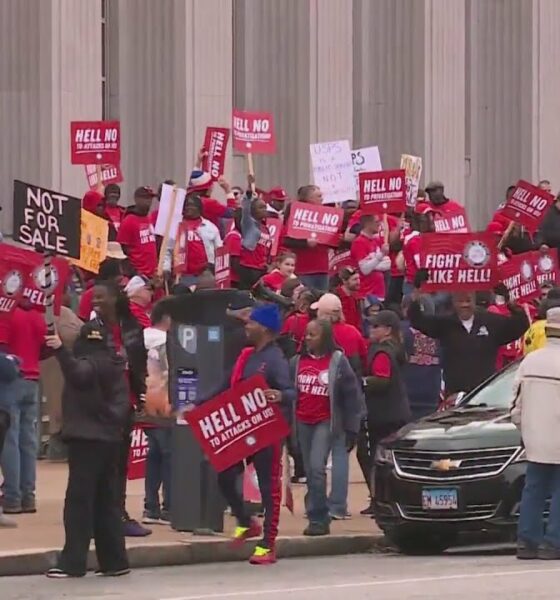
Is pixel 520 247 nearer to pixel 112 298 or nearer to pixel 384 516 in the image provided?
pixel 384 516

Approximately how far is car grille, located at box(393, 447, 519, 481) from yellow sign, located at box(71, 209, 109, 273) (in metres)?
4.88

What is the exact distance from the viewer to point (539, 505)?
48.9 feet

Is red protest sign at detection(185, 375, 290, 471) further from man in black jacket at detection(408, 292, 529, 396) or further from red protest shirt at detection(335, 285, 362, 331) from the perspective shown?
red protest shirt at detection(335, 285, 362, 331)

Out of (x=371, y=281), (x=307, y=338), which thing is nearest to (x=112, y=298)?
→ (x=307, y=338)

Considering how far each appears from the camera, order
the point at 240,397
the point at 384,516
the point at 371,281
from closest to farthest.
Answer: the point at 240,397 → the point at 384,516 → the point at 371,281

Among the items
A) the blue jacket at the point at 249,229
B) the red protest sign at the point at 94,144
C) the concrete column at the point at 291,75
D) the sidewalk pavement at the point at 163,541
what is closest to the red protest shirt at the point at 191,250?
the blue jacket at the point at 249,229

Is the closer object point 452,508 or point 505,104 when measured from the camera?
point 452,508

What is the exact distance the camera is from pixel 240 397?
15.0 metres

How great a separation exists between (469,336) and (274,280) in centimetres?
311

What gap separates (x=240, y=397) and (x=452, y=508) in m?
1.87

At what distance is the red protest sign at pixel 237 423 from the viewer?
1477 cm

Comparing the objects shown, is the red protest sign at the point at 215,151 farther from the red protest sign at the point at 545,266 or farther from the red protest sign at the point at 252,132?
the red protest sign at the point at 545,266

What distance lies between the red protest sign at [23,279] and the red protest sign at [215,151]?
26.0 feet

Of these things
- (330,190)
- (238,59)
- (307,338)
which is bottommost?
(307,338)
